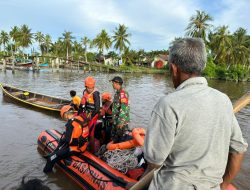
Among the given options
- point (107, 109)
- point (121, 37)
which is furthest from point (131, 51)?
point (107, 109)

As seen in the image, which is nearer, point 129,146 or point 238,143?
point 238,143

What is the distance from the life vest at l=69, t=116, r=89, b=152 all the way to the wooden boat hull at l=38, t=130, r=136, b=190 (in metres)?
0.21

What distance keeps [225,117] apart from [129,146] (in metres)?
3.99

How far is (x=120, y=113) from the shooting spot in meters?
5.96

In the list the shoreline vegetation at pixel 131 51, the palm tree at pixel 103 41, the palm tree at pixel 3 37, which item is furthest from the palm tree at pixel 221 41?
the palm tree at pixel 3 37

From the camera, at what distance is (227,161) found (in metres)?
1.98

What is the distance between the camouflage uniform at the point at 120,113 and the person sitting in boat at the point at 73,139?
0.74 meters

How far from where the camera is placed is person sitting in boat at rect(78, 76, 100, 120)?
5809 millimetres

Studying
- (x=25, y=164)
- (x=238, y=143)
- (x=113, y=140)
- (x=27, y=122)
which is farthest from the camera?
(x=27, y=122)

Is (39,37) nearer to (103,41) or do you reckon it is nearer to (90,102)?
(103,41)

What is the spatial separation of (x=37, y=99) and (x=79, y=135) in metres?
9.53

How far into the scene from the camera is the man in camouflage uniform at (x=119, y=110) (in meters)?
5.89

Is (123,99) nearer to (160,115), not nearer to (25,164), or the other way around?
(25,164)

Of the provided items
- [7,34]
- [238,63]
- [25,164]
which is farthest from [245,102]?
[7,34]
